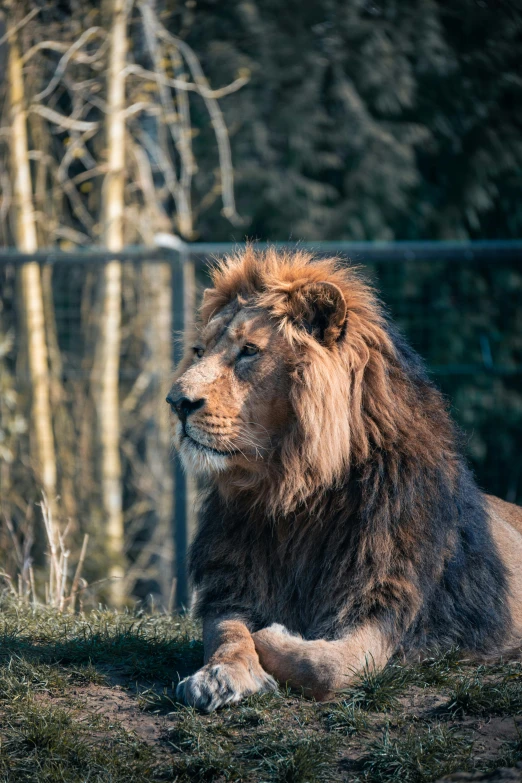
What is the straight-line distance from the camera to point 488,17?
1094 cm

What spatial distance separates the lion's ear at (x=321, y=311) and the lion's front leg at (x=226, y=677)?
108 centimetres

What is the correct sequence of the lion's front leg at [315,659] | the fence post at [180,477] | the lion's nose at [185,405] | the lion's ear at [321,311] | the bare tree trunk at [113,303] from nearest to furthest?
1. the lion's front leg at [315,659]
2. the lion's nose at [185,405]
3. the lion's ear at [321,311]
4. the fence post at [180,477]
5. the bare tree trunk at [113,303]

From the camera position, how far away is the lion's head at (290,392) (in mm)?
3443

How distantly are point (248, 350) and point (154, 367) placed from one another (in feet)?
17.7

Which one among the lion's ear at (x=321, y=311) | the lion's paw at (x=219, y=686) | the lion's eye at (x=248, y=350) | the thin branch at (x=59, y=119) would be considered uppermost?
the thin branch at (x=59, y=119)

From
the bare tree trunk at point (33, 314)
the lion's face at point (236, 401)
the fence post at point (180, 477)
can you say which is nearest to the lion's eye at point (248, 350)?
the lion's face at point (236, 401)

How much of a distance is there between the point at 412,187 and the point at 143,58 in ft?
10.5

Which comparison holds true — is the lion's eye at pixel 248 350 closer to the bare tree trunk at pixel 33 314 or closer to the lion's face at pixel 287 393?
the lion's face at pixel 287 393

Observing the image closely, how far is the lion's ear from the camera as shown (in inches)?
140

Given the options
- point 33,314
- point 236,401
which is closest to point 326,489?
point 236,401

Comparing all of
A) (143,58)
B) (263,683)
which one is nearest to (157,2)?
(143,58)

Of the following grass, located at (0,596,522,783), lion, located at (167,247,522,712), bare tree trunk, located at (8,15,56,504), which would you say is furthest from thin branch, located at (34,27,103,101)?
grass, located at (0,596,522,783)

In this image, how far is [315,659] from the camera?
3.14 m

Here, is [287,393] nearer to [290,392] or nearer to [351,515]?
[290,392]
